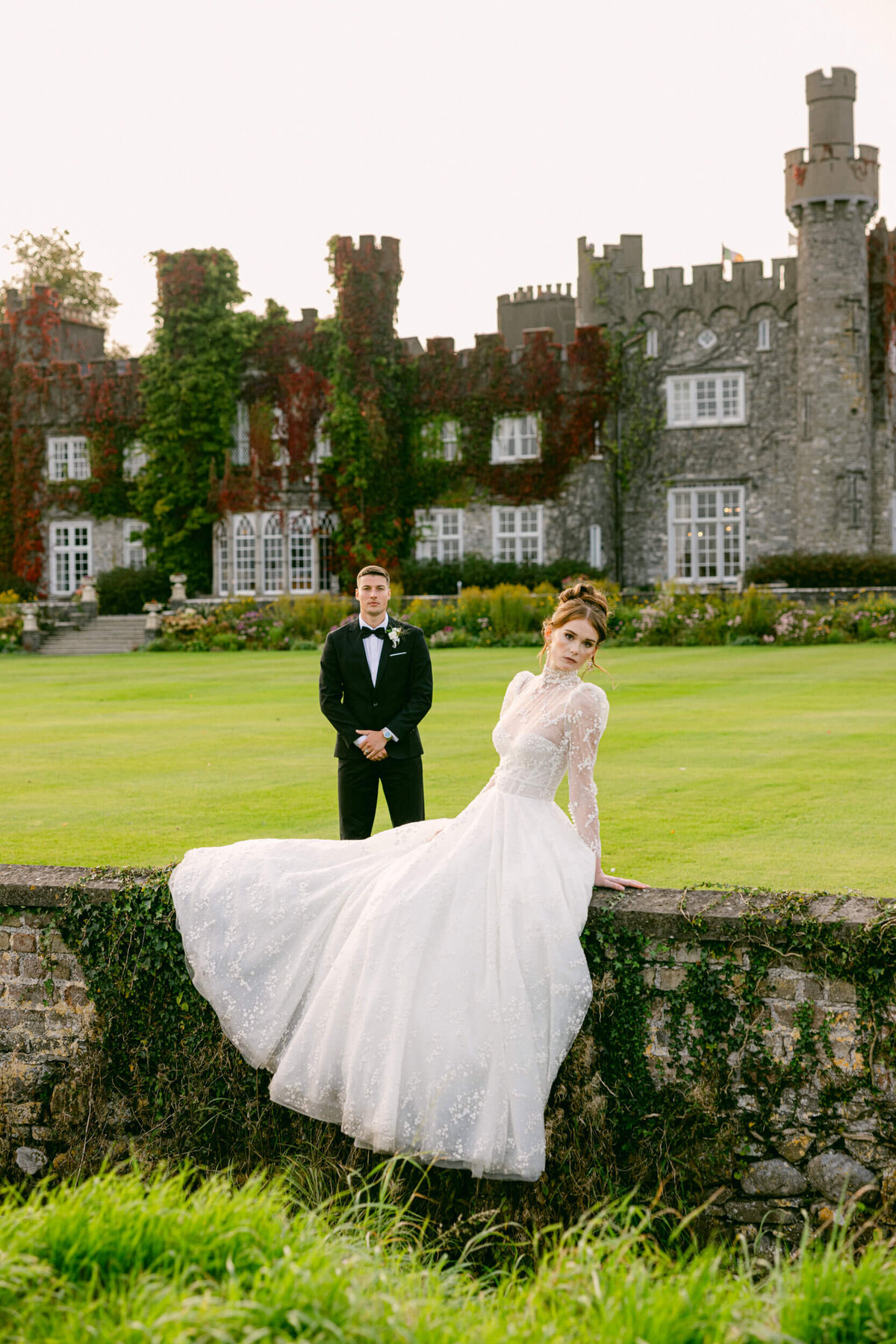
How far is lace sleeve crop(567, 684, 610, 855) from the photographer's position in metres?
4.66

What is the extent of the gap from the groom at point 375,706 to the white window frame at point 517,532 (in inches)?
1020

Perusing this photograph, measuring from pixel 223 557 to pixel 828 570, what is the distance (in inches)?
627

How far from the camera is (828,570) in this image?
2809cm

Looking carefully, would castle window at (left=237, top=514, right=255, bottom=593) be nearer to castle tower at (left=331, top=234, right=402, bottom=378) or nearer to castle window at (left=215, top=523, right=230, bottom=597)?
castle window at (left=215, top=523, right=230, bottom=597)

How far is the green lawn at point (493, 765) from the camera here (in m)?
7.12

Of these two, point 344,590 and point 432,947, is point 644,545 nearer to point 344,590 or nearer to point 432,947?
point 344,590

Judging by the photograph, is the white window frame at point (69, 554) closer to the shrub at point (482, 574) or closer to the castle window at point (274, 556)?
the castle window at point (274, 556)

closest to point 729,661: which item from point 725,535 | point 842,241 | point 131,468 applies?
point 725,535

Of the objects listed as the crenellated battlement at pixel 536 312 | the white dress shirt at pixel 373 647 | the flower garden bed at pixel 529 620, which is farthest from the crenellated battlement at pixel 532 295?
the white dress shirt at pixel 373 647

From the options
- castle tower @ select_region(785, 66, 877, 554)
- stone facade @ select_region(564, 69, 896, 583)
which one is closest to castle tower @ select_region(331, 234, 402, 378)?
stone facade @ select_region(564, 69, 896, 583)

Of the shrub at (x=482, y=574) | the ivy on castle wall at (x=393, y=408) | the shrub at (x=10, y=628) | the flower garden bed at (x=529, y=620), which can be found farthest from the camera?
the ivy on castle wall at (x=393, y=408)

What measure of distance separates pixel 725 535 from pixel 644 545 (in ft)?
6.85

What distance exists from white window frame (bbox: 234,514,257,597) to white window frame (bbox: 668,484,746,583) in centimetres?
1126

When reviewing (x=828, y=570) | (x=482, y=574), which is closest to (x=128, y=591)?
(x=482, y=574)
